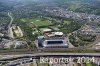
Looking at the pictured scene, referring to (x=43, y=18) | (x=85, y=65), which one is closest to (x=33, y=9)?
(x=43, y=18)

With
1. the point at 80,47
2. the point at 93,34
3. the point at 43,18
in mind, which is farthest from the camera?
the point at 43,18

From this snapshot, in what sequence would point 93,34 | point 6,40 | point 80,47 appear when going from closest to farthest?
point 80,47, point 6,40, point 93,34

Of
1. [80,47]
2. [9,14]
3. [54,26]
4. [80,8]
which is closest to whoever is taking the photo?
[80,47]

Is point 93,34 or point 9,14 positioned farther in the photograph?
point 9,14

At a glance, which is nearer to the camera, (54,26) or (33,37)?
(33,37)

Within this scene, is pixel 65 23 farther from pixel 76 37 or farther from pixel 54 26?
pixel 76 37

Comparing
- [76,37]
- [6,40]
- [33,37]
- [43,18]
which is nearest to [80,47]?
[76,37]

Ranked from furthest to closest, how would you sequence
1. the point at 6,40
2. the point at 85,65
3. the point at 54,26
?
the point at 54,26 < the point at 6,40 < the point at 85,65

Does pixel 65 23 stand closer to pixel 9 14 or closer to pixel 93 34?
pixel 93 34

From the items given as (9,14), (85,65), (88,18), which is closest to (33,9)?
(9,14)
